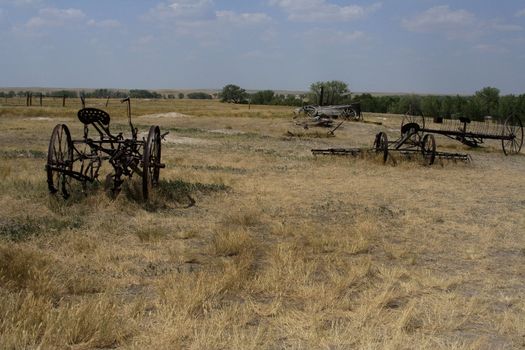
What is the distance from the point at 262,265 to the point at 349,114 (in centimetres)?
2946

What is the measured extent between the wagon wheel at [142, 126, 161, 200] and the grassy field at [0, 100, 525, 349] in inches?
11.9

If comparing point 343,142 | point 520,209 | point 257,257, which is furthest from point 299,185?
point 343,142

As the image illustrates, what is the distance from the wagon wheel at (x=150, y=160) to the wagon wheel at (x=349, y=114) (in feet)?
82.1

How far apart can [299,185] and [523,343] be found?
27.8ft

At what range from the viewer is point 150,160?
32.3 ft

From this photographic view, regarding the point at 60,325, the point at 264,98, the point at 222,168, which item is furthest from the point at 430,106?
the point at 60,325

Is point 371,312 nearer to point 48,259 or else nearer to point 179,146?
point 48,259

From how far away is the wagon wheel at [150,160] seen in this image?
29.0ft

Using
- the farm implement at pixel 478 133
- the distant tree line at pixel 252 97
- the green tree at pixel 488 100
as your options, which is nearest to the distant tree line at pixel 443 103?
the green tree at pixel 488 100

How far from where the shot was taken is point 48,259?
600cm

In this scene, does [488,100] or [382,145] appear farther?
[488,100]

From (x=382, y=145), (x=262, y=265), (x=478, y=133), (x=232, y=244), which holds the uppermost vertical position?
(x=478, y=133)

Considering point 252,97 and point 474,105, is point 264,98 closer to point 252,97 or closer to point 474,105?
point 252,97

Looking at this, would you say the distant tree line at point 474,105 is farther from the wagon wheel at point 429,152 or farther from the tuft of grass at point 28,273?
the tuft of grass at point 28,273
